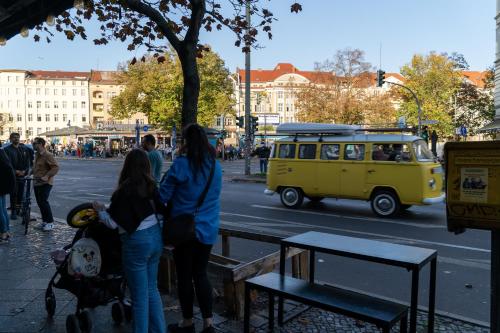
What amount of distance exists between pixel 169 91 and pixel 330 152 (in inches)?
1355

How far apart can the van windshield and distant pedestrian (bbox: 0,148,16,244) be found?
8590 millimetres

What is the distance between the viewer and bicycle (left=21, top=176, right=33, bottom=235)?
29.6 feet

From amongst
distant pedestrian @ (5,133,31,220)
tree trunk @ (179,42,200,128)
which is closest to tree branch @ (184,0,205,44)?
tree trunk @ (179,42,200,128)

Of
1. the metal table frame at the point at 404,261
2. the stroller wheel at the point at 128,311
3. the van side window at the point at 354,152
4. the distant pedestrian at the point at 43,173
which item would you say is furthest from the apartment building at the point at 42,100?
the metal table frame at the point at 404,261

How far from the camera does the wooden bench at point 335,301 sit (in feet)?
10.8

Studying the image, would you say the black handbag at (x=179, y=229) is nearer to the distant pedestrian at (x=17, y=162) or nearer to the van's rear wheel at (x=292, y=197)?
the distant pedestrian at (x=17, y=162)

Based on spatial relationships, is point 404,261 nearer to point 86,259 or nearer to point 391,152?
point 86,259

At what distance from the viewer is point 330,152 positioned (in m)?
12.3

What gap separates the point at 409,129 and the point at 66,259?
9.61 metres

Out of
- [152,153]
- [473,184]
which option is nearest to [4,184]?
[152,153]

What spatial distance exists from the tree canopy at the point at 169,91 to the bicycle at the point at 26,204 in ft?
111

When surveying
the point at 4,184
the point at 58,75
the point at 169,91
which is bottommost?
the point at 4,184

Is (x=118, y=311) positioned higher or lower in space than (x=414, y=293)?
lower

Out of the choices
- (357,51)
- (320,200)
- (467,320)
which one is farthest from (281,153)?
(357,51)
